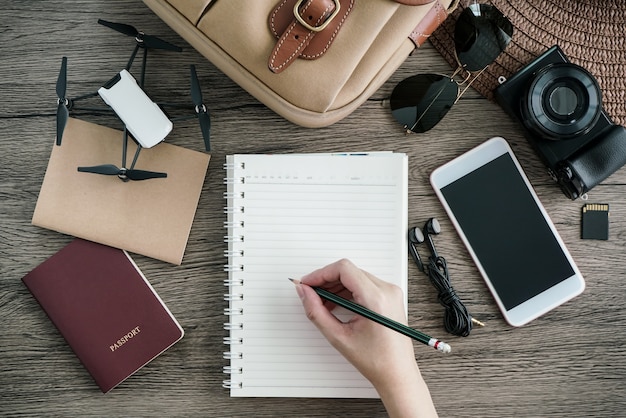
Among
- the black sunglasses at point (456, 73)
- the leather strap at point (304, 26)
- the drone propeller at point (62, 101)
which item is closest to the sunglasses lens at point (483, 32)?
the black sunglasses at point (456, 73)

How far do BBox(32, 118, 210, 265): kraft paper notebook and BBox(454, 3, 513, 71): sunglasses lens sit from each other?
1.53 ft

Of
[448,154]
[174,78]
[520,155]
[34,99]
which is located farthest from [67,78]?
[520,155]

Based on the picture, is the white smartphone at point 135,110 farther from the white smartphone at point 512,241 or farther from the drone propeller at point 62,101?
the white smartphone at point 512,241

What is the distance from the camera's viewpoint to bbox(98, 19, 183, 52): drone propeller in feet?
2.81

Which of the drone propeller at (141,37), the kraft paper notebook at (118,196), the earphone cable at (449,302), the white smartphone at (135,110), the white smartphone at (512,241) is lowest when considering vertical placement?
the kraft paper notebook at (118,196)

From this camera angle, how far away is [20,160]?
926 mm

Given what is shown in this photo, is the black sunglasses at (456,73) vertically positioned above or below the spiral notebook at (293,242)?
above

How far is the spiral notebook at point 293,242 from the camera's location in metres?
0.90

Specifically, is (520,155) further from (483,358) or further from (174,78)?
(174,78)

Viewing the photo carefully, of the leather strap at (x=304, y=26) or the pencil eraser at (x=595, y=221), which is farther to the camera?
the pencil eraser at (x=595, y=221)

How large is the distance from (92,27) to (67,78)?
0.31ft

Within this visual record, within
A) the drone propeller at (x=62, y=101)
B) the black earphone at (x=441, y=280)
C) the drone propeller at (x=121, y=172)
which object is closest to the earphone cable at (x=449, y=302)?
the black earphone at (x=441, y=280)

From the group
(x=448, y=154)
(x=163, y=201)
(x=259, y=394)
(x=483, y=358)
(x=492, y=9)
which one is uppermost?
(x=492, y=9)

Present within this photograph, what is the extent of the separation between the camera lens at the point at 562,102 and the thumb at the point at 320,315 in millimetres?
428
